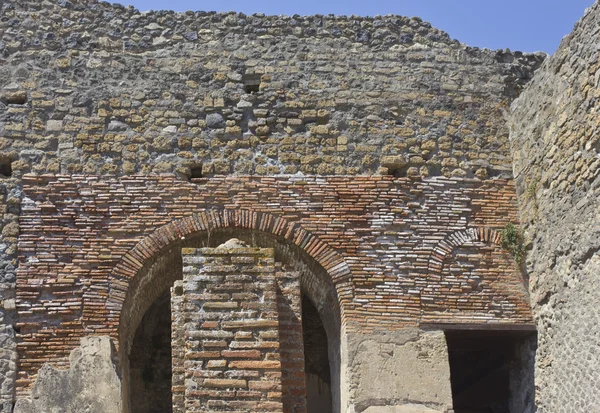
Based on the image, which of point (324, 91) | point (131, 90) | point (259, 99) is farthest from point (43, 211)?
point (324, 91)

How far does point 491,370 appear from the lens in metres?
9.98

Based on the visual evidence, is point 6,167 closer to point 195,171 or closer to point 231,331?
point 195,171

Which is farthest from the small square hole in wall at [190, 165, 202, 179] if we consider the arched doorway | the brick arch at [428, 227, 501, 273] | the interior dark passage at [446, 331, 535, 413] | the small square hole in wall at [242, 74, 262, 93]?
the interior dark passage at [446, 331, 535, 413]

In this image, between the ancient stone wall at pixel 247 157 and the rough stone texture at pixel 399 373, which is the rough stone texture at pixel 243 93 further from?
the rough stone texture at pixel 399 373

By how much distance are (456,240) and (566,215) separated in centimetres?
117

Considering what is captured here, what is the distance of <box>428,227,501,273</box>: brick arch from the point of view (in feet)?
28.5

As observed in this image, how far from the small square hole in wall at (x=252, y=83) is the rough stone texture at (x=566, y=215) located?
2.72 meters

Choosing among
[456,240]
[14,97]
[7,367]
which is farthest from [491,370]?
[14,97]

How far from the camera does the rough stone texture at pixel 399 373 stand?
26.4ft

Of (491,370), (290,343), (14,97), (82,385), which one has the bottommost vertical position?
(82,385)

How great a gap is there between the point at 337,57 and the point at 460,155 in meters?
1.65

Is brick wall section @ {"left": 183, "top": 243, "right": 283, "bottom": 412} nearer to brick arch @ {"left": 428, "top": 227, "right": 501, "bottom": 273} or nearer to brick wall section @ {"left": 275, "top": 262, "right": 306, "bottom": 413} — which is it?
brick wall section @ {"left": 275, "top": 262, "right": 306, "bottom": 413}

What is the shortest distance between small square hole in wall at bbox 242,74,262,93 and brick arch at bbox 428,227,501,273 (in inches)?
97.1

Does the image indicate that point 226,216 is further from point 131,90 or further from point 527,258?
point 527,258
